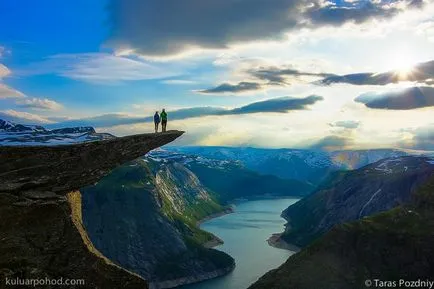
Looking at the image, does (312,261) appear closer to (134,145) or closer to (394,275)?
(394,275)

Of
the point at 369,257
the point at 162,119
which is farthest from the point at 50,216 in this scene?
the point at 369,257

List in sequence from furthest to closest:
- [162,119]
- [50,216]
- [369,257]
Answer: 1. [369,257]
2. [162,119]
3. [50,216]

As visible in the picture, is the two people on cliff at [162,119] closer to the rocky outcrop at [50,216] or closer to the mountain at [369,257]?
the rocky outcrop at [50,216]

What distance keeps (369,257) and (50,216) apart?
499 ft

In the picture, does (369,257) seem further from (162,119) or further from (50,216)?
(50,216)

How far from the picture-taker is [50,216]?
1639 inches

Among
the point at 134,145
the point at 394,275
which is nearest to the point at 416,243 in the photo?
the point at 394,275

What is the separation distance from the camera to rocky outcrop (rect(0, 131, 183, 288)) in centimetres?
4006

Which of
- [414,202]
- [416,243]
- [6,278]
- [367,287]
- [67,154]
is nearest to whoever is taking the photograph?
[6,278]

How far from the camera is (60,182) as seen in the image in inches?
1695

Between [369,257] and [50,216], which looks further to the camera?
[369,257]

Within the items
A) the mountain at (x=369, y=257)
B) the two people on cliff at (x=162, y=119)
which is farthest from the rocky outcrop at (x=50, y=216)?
the mountain at (x=369, y=257)

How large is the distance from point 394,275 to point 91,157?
14678 centimetres

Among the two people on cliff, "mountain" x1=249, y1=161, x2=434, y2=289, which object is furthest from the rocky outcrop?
"mountain" x1=249, y1=161, x2=434, y2=289
